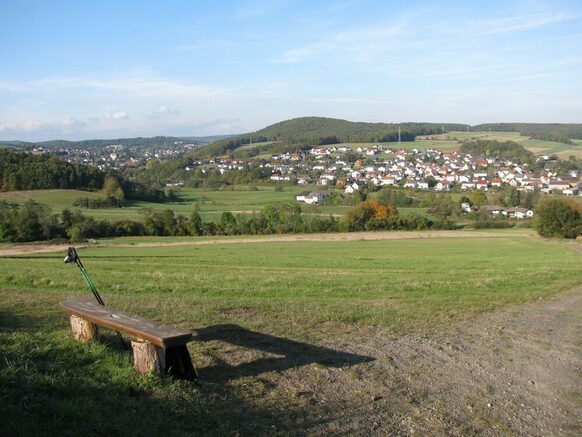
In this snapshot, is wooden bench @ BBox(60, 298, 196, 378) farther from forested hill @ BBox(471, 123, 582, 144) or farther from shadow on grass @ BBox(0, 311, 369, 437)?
forested hill @ BBox(471, 123, 582, 144)

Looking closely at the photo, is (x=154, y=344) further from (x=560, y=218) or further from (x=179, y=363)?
(x=560, y=218)

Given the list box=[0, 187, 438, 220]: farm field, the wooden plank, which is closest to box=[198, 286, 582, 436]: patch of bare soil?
the wooden plank

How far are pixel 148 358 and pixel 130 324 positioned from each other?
0.56 meters

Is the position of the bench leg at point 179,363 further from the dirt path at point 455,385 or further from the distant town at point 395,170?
the distant town at point 395,170

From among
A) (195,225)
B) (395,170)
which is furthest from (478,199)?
(195,225)

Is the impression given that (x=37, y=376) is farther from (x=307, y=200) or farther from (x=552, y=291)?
(x=307, y=200)

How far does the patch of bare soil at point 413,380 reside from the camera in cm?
565

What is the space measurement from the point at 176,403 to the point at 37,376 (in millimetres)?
1438

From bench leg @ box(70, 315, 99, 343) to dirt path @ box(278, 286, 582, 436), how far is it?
2.74m

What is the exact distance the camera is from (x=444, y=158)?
15075 cm

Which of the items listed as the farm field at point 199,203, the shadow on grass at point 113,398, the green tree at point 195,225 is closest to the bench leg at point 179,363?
the shadow on grass at point 113,398

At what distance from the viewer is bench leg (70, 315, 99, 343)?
7160mm

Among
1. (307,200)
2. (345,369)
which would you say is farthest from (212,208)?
(345,369)

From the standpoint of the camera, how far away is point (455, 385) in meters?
6.73
